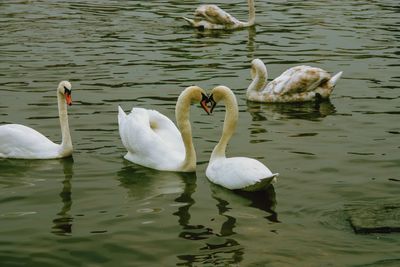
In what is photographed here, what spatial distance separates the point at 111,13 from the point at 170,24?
7.49ft

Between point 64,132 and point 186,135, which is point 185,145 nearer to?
point 186,135

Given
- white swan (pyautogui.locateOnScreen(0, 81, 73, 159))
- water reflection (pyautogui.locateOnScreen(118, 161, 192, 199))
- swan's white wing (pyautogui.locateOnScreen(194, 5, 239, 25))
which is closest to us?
water reflection (pyautogui.locateOnScreen(118, 161, 192, 199))

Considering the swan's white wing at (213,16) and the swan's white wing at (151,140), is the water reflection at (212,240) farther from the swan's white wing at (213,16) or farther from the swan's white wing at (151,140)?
the swan's white wing at (213,16)

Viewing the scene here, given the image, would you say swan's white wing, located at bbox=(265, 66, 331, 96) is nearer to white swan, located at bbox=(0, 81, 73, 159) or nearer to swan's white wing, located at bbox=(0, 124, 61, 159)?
white swan, located at bbox=(0, 81, 73, 159)

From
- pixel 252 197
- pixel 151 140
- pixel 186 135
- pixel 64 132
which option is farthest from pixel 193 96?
pixel 64 132

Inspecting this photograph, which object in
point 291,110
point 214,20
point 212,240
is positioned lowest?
point 212,240

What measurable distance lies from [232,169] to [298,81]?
5172 millimetres

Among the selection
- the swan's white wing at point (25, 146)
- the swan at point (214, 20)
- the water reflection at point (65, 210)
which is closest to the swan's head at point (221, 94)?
the water reflection at point (65, 210)

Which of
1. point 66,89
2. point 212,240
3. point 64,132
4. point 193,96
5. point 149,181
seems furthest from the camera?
point 66,89

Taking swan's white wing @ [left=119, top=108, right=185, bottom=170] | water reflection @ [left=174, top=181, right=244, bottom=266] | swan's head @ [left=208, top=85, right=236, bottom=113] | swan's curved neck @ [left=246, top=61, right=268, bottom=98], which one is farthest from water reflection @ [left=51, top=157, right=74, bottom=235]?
swan's curved neck @ [left=246, top=61, right=268, bottom=98]

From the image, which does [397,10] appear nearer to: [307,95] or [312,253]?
[307,95]

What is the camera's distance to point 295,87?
14.8 meters

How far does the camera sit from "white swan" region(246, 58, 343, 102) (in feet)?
48.6

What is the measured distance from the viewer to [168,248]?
8203 millimetres
